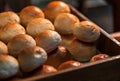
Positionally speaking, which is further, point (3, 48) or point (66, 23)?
point (66, 23)

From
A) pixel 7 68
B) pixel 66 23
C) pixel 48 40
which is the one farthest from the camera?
pixel 66 23

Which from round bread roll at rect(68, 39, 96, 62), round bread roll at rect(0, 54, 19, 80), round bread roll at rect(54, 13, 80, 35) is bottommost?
round bread roll at rect(68, 39, 96, 62)

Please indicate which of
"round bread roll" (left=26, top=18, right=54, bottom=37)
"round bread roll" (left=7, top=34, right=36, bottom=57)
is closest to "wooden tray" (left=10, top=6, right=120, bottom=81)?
"round bread roll" (left=7, top=34, right=36, bottom=57)

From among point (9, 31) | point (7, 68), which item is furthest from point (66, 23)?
point (7, 68)

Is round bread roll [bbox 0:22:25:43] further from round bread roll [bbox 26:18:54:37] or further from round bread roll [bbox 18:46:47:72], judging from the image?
round bread roll [bbox 18:46:47:72]

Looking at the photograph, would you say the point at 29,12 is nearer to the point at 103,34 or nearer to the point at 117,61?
the point at 103,34

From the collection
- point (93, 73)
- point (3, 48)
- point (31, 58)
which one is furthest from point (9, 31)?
point (93, 73)

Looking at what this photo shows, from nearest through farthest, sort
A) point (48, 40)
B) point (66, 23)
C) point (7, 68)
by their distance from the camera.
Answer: point (7, 68), point (48, 40), point (66, 23)

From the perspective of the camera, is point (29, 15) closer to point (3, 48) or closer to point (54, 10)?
point (54, 10)
